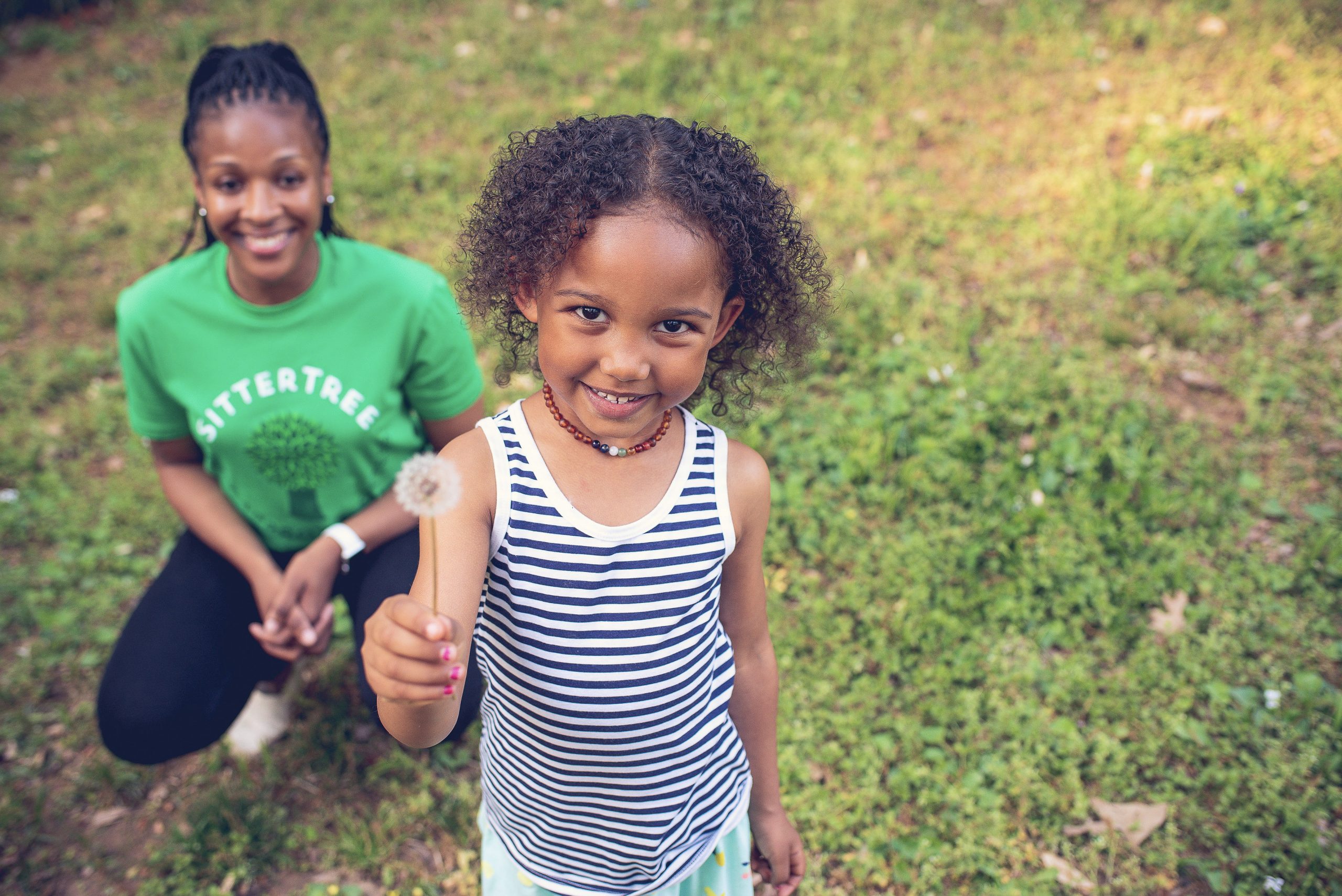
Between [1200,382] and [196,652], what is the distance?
11.9ft

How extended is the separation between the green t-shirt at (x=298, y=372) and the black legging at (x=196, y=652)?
19 cm

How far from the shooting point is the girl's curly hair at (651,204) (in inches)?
51.3

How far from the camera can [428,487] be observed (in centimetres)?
107

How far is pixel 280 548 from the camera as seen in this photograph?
99.3 inches

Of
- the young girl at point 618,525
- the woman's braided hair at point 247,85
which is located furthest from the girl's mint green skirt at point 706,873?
the woman's braided hair at point 247,85

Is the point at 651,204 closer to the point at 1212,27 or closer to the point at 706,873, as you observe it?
the point at 706,873

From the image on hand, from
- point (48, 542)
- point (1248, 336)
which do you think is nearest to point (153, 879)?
point (48, 542)

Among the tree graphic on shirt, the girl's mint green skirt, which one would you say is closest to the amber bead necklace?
the girl's mint green skirt

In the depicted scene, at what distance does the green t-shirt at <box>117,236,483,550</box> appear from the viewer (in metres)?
2.28

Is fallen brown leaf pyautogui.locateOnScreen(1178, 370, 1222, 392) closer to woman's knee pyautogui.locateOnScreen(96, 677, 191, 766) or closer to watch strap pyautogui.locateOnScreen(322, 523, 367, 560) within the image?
watch strap pyautogui.locateOnScreen(322, 523, 367, 560)

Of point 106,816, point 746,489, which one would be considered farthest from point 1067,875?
point 106,816

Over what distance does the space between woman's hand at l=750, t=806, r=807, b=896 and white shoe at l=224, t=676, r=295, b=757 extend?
172cm

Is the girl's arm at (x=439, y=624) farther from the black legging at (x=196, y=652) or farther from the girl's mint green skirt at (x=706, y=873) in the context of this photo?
the black legging at (x=196, y=652)

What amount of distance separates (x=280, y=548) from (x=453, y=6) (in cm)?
484
